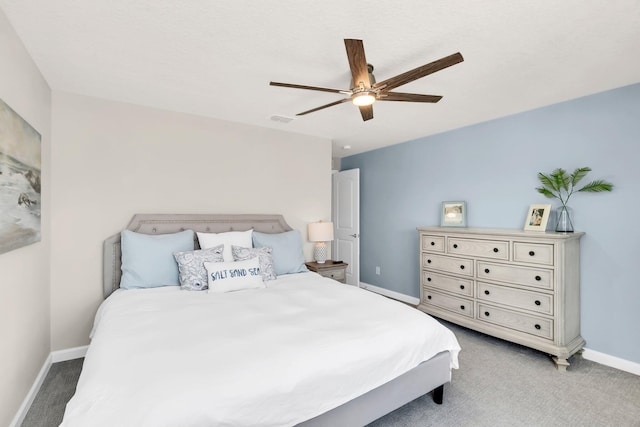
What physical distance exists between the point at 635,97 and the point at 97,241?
16.5ft

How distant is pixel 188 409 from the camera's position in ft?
3.84

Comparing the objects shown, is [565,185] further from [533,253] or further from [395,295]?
[395,295]

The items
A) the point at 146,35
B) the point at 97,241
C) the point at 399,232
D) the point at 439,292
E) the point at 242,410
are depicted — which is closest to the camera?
the point at 242,410

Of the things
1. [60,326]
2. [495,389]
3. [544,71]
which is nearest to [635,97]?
[544,71]

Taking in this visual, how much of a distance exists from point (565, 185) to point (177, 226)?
156 inches

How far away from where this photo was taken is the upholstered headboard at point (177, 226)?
2838 millimetres

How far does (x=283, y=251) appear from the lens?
11.0 ft

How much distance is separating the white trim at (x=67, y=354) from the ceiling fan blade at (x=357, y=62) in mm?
3334

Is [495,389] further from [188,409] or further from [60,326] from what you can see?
[60,326]

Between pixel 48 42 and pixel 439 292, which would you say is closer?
pixel 48 42

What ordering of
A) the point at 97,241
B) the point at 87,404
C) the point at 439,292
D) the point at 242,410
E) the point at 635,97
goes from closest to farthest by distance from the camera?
the point at 87,404
the point at 242,410
the point at 635,97
the point at 97,241
the point at 439,292

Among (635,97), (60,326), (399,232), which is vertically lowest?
(60,326)

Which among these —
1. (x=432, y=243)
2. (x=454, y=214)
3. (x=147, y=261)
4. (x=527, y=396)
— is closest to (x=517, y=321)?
(x=527, y=396)

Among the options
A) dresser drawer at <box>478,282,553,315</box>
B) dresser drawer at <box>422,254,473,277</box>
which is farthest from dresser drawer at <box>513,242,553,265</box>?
dresser drawer at <box>422,254,473,277</box>
